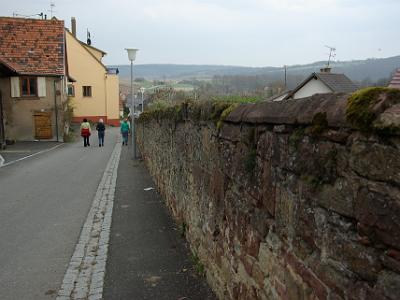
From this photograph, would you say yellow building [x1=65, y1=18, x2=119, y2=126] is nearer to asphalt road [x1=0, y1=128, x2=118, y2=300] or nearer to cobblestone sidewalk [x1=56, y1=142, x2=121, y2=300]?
asphalt road [x1=0, y1=128, x2=118, y2=300]

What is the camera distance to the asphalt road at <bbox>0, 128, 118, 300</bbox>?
531 centimetres

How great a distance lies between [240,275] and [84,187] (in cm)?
939

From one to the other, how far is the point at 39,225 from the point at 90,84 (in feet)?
164

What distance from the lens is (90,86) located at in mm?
A: 55750

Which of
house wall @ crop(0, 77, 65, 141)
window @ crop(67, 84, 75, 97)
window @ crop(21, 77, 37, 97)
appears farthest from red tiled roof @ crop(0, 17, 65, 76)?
window @ crop(67, 84, 75, 97)

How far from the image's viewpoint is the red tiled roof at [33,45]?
33.9 m

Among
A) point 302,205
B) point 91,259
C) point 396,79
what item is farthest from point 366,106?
point 396,79

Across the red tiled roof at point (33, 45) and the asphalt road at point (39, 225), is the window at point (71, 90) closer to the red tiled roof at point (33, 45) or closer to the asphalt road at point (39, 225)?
the red tiled roof at point (33, 45)

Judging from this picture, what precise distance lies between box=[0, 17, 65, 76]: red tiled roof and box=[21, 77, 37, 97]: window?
0.71 meters

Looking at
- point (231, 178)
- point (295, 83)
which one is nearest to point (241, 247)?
point (231, 178)

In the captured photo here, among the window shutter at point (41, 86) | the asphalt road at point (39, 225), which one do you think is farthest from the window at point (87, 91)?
the asphalt road at point (39, 225)

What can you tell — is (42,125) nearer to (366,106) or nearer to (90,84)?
(90,84)

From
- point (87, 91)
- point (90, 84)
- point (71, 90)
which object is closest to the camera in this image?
point (71, 90)

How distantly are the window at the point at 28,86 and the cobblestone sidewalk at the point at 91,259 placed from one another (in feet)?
87.0
